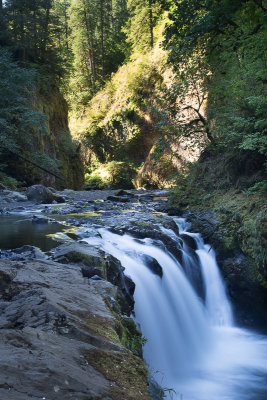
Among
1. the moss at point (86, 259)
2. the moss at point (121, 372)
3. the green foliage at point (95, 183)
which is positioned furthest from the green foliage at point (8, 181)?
the moss at point (121, 372)

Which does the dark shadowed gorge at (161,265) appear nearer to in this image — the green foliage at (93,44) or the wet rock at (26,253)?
the wet rock at (26,253)

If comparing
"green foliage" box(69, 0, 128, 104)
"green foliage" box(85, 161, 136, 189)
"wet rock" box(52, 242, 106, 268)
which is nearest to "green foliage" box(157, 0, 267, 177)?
"wet rock" box(52, 242, 106, 268)

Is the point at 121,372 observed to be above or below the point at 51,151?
below

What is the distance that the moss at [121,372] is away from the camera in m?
1.46

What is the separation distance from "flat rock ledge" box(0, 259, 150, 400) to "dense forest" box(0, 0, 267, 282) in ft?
15.6

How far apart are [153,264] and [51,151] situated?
19.2 metres

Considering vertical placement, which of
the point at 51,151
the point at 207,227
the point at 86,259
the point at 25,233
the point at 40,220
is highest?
the point at 51,151

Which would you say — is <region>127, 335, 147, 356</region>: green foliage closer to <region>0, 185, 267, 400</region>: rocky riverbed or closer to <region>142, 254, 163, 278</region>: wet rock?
<region>0, 185, 267, 400</region>: rocky riverbed

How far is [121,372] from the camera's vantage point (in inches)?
64.8

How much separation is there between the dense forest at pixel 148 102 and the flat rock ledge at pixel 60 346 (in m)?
4.76

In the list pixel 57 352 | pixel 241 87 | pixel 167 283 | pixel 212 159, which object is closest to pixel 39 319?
pixel 57 352

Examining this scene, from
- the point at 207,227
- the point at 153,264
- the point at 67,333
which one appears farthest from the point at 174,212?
the point at 67,333

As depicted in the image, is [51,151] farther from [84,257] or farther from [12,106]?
[84,257]

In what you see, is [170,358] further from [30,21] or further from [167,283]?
[30,21]
